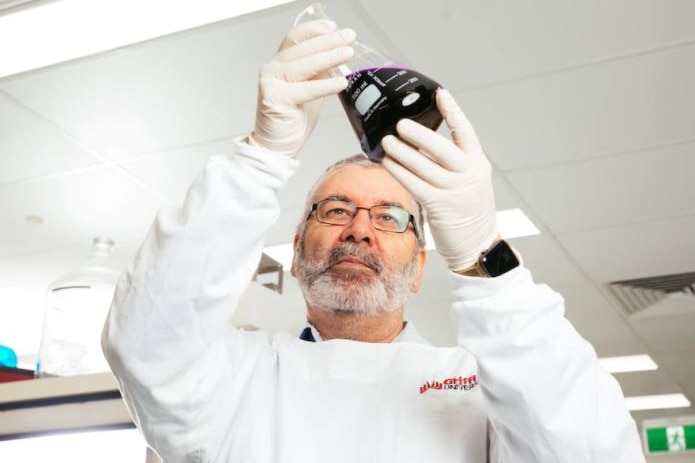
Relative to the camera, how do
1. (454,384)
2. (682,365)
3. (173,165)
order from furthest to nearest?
(682,365) < (173,165) < (454,384)

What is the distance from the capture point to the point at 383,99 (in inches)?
41.6

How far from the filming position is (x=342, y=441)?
113cm

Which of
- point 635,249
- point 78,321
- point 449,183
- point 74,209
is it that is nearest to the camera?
point 449,183

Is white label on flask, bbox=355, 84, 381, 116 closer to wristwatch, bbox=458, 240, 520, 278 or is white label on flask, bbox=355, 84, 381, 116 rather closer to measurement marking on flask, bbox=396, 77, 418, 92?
measurement marking on flask, bbox=396, 77, 418, 92

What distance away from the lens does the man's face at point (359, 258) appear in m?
1.29

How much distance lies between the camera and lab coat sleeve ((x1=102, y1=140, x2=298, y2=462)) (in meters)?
1.00

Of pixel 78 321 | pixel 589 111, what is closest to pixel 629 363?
pixel 589 111

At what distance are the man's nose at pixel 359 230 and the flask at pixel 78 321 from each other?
2.36 feet

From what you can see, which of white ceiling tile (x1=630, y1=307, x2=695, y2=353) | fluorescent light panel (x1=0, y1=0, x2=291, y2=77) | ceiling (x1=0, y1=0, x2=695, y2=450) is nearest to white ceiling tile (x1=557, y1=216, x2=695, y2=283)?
ceiling (x1=0, y1=0, x2=695, y2=450)

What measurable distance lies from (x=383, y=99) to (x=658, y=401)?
6995mm

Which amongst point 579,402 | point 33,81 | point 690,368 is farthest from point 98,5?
point 690,368

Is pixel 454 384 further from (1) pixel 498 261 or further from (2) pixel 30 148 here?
(2) pixel 30 148

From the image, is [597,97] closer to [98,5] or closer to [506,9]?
[506,9]

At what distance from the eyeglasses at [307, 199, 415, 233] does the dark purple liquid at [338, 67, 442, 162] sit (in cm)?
25
